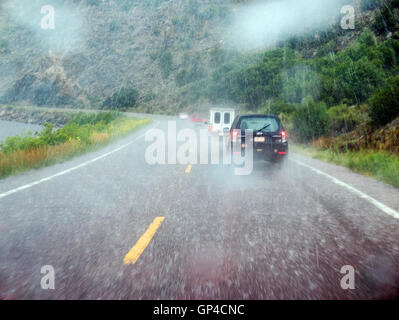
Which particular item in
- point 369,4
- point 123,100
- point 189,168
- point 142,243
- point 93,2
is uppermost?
point 93,2

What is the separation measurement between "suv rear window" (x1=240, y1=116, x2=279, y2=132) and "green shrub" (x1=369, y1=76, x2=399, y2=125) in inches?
269

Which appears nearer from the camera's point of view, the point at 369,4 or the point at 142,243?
the point at 142,243

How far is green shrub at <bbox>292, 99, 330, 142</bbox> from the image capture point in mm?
19172

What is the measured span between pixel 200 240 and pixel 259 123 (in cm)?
698

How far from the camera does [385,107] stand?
559 inches

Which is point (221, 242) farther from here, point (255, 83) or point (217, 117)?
point (255, 83)

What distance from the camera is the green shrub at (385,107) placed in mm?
14078

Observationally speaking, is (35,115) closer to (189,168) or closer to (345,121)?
(345,121)

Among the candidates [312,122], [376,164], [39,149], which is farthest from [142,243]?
[312,122]

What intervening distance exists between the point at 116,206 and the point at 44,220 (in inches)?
48.6

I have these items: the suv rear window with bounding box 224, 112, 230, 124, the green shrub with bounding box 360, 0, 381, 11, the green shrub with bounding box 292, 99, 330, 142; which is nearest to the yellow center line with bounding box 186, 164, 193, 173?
the green shrub with bounding box 292, 99, 330, 142

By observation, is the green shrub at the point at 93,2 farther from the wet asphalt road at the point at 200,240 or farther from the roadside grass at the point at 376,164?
the wet asphalt road at the point at 200,240

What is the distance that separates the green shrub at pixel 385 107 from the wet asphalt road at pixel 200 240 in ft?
24.5
